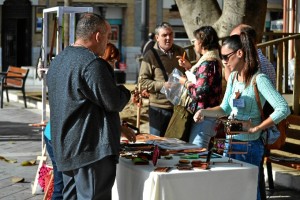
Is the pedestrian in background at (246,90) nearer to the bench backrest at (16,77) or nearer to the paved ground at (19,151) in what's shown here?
the paved ground at (19,151)

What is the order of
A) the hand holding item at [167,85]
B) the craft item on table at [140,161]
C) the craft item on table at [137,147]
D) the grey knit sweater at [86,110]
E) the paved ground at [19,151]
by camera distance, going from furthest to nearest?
the paved ground at [19,151], the hand holding item at [167,85], the craft item on table at [137,147], the craft item on table at [140,161], the grey knit sweater at [86,110]

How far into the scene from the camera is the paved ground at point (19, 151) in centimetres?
726

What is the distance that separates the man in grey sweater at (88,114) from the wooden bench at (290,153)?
9.86 feet

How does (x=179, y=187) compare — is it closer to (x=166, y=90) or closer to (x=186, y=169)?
(x=186, y=169)

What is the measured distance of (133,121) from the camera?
1293 cm

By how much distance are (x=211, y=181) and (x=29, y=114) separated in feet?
35.7

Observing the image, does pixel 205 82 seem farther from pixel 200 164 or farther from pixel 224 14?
pixel 224 14

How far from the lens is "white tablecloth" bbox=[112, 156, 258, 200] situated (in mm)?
4637

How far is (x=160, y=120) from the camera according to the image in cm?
711

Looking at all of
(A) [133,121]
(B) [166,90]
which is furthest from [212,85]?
(A) [133,121]

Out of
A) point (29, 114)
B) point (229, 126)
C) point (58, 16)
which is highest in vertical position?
point (58, 16)

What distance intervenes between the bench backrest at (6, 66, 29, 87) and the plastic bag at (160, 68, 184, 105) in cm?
1050

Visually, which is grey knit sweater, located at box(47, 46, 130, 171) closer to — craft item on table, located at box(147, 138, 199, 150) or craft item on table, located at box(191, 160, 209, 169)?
craft item on table, located at box(191, 160, 209, 169)

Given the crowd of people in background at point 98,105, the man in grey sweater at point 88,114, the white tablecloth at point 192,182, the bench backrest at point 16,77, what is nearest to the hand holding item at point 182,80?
the crowd of people in background at point 98,105
